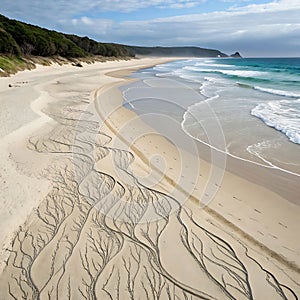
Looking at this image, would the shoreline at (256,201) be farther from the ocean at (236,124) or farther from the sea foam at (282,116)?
the sea foam at (282,116)

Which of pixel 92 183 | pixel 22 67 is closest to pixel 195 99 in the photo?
pixel 92 183

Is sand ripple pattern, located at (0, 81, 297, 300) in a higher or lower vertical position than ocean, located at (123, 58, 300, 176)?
higher

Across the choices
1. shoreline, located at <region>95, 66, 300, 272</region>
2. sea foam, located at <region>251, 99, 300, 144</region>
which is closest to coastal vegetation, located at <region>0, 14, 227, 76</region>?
sea foam, located at <region>251, 99, 300, 144</region>

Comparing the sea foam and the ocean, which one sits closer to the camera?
the ocean

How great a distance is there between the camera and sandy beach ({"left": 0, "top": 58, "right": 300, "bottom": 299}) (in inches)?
126

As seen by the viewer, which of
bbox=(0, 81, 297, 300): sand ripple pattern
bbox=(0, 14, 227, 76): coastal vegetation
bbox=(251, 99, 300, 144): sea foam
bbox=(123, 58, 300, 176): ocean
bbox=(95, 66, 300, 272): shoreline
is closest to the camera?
bbox=(0, 81, 297, 300): sand ripple pattern

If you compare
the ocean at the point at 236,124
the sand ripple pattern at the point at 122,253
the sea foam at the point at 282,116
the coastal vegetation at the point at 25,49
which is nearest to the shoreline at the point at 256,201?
the sand ripple pattern at the point at 122,253

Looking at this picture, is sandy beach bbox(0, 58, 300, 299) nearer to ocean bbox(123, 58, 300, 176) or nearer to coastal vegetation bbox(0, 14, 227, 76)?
ocean bbox(123, 58, 300, 176)

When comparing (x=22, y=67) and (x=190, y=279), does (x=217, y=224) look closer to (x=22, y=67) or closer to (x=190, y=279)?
(x=190, y=279)

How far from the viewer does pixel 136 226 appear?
4.17m

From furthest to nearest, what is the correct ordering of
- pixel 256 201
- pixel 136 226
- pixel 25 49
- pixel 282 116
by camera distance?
1. pixel 25 49
2. pixel 282 116
3. pixel 256 201
4. pixel 136 226

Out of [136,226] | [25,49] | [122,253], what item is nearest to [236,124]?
[136,226]

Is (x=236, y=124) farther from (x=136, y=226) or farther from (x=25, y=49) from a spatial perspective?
(x=25, y=49)

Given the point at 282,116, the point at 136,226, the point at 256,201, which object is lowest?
the point at 282,116
